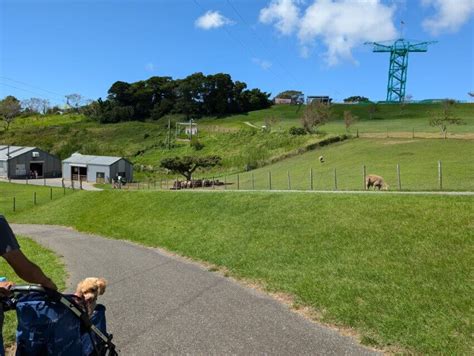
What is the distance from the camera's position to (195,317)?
824 cm

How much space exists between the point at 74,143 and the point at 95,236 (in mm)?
94903

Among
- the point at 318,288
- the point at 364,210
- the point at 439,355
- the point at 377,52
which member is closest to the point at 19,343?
the point at 439,355

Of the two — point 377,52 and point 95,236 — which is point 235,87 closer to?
point 377,52

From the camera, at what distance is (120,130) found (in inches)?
4811

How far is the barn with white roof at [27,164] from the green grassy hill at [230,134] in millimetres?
12712

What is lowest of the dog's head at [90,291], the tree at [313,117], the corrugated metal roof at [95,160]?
the dog's head at [90,291]

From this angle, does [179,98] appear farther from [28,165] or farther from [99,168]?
[99,168]

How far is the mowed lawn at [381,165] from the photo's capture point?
102 ft

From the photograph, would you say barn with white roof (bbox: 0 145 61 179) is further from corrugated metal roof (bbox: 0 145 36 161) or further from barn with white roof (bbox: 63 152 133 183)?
barn with white roof (bbox: 63 152 133 183)

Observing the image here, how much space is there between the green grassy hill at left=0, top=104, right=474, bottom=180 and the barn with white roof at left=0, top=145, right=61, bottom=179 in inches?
500

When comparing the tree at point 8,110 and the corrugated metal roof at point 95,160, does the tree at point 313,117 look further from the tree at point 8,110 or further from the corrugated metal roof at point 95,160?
the tree at point 8,110

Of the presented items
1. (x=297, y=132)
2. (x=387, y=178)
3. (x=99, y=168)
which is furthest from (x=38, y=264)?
(x=99, y=168)

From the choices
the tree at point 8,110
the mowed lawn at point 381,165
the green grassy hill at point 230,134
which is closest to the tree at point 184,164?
the green grassy hill at point 230,134

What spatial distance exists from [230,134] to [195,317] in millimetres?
86976
